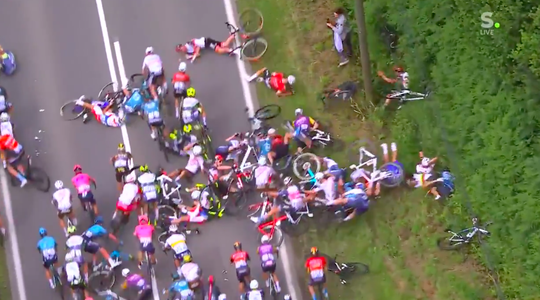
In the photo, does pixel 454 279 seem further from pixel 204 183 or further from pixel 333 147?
pixel 204 183

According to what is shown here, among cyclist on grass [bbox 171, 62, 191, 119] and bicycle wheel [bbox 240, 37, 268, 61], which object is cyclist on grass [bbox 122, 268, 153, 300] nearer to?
cyclist on grass [bbox 171, 62, 191, 119]

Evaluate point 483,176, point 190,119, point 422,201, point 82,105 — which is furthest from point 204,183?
point 483,176

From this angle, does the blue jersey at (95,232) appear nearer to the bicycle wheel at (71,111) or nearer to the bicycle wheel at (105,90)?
the bicycle wheel at (71,111)

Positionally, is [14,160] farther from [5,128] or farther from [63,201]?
[63,201]

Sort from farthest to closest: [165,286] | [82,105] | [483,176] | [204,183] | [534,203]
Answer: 1. [82,105]
2. [204,183]
3. [165,286]
4. [483,176]
5. [534,203]

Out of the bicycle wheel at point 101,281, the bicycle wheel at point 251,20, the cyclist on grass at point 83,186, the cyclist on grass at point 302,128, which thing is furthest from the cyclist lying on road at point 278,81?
the bicycle wheel at point 101,281

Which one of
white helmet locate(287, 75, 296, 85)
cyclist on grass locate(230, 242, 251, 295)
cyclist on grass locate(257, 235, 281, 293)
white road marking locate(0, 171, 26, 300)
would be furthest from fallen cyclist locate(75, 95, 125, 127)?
cyclist on grass locate(257, 235, 281, 293)
